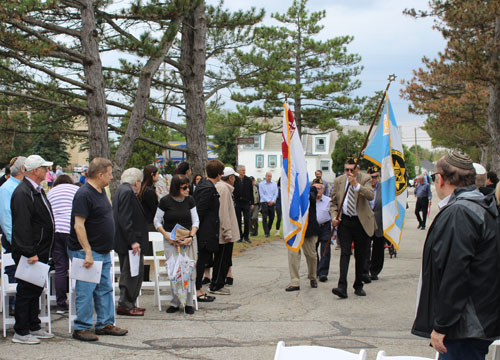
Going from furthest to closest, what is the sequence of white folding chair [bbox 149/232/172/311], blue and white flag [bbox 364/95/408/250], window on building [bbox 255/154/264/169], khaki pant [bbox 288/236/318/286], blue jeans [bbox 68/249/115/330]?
window on building [bbox 255/154/264/169], blue and white flag [bbox 364/95/408/250], khaki pant [bbox 288/236/318/286], white folding chair [bbox 149/232/172/311], blue jeans [bbox 68/249/115/330]

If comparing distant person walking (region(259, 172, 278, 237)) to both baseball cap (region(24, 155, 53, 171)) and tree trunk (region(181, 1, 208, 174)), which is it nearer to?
tree trunk (region(181, 1, 208, 174))

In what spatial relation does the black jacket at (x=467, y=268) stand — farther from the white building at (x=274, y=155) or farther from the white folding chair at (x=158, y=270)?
the white building at (x=274, y=155)

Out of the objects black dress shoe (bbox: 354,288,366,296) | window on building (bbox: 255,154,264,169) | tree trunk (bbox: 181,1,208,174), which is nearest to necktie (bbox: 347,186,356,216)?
black dress shoe (bbox: 354,288,366,296)

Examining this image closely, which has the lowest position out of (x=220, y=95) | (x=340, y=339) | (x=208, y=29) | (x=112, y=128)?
(x=340, y=339)

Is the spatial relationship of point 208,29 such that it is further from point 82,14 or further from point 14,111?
point 14,111

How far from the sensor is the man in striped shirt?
7.73 meters

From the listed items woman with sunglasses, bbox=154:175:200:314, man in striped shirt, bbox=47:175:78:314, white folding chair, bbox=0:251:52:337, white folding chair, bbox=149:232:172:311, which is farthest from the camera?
white folding chair, bbox=149:232:172:311

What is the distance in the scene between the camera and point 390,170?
383 inches

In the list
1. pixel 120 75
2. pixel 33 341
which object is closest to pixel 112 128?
pixel 120 75

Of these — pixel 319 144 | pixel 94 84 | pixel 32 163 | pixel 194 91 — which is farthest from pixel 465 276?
pixel 319 144

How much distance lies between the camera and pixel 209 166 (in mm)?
8977

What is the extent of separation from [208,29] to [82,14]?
4.74 m

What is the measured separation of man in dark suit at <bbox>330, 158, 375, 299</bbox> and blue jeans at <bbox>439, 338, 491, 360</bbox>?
5145mm

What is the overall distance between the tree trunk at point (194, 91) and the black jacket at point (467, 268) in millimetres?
12671
